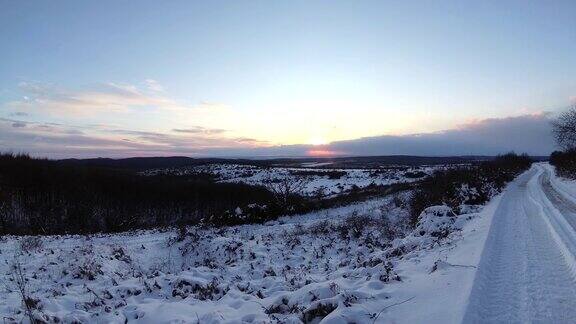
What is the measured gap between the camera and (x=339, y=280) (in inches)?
324

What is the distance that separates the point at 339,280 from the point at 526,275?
3.37 metres

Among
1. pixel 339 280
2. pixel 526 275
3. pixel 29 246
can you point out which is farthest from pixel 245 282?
pixel 29 246

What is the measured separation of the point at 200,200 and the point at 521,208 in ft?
124

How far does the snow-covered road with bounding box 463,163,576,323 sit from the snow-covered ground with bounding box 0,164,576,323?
0.07 feet

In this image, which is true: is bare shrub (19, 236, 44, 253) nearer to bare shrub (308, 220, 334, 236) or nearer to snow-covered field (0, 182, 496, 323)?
snow-covered field (0, 182, 496, 323)

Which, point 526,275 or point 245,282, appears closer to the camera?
point 526,275

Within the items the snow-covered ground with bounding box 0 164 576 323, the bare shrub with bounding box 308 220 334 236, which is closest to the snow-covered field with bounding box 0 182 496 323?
the snow-covered ground with bounding box 0 164 576 323

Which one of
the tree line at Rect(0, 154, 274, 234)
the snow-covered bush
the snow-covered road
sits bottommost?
the tree line at Rect(0, 154, 274, 234)

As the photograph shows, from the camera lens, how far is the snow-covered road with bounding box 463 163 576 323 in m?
5.62

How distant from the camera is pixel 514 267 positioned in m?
8.06

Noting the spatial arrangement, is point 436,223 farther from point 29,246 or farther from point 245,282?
point 29,246

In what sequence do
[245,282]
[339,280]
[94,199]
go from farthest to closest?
[94,199]
[245,282]
[339,280]

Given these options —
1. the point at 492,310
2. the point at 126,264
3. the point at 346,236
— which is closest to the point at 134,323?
the point at 492,310

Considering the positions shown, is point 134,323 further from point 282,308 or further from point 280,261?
point 280,261
